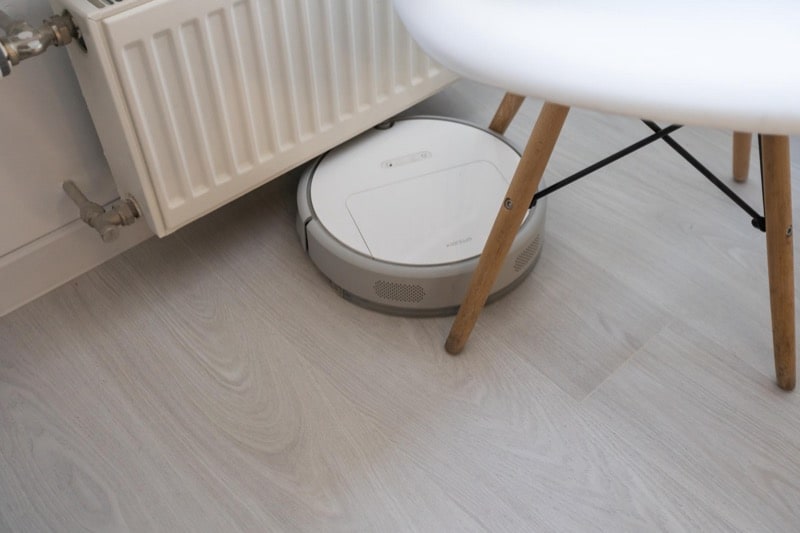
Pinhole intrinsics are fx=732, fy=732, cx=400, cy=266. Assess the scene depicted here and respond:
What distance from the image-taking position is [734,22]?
684 millimetres

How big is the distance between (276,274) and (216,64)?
0.34m

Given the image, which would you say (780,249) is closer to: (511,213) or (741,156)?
(511,213)

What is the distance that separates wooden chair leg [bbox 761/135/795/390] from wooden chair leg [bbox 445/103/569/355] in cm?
23

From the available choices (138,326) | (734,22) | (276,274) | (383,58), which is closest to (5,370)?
(138,326)

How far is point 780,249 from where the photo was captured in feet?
2.78

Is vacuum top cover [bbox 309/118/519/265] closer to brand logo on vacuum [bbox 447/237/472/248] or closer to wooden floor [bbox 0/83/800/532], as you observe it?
brand logo on vacuum [bbox 447/237/472/248]

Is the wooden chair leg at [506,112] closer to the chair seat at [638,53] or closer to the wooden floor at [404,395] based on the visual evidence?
the wooden floor at [404,395]

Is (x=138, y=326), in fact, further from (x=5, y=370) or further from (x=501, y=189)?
(x=501, y=189)

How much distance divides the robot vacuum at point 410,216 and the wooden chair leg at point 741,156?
36 centimetres

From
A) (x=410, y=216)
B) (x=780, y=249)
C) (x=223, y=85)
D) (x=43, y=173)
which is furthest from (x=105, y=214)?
(x=780, y=249)

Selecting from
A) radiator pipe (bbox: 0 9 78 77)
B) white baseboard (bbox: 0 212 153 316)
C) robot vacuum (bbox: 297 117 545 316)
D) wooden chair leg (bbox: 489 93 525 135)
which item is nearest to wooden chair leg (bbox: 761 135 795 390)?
robot vacuum (bbox: 297 117 545 316)

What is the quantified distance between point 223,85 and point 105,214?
0.82 feet

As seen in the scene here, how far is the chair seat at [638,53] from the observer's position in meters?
0.59

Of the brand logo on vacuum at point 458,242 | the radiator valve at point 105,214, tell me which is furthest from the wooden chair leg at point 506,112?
the radiator valve at point 105,214
